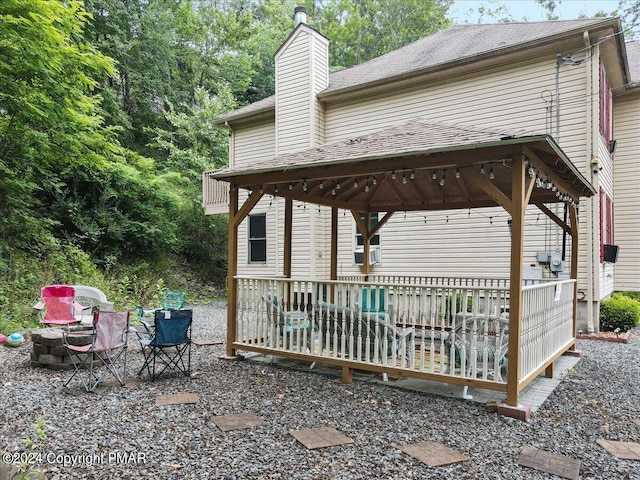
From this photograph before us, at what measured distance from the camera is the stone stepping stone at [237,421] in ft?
11.9

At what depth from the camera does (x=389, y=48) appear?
2444cm

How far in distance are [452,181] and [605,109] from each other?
4.84m

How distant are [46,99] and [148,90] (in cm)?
1015

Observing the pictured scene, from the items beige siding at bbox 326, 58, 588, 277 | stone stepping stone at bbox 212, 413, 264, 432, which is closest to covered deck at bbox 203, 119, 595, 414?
stone stepping stone at bbox 212, 413, 264, 432

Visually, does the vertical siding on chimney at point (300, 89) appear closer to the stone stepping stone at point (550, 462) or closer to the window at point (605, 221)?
the window at point (605, 221)

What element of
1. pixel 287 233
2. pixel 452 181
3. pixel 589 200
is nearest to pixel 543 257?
pixel 589 200

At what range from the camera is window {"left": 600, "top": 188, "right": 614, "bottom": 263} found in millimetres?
8523

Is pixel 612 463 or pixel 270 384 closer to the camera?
pixel 612 463

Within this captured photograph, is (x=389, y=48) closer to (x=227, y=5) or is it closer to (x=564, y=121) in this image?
(x=227, y=5)

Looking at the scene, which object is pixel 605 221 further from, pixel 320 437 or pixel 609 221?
pixel 320 437

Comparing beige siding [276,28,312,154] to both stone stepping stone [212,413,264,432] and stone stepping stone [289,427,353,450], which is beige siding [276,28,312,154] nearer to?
stone stepping stone [212,413,264,432]

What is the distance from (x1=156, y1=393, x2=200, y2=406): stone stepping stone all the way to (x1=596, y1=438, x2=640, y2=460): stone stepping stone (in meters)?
3.61

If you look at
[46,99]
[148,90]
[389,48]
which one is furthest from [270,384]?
[389,48]

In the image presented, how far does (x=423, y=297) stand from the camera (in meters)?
4.66
